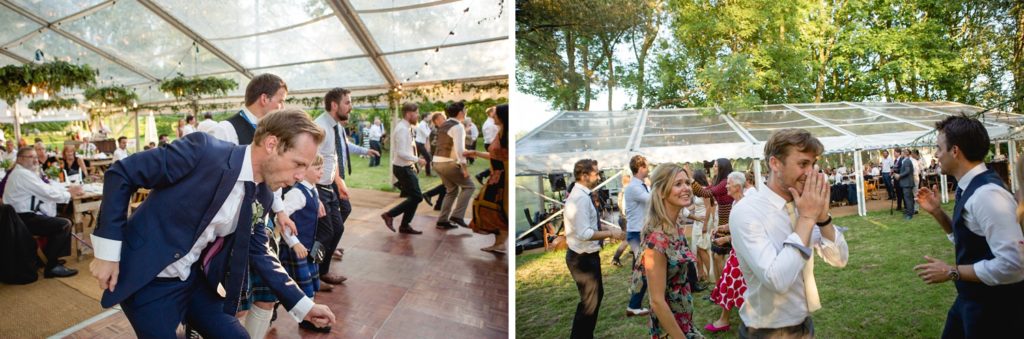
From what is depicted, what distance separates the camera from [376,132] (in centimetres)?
415

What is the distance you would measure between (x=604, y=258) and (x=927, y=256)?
1.22 meters

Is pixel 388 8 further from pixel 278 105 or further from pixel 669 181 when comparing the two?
pixel 669 181

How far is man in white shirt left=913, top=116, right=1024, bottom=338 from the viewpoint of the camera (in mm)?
1414

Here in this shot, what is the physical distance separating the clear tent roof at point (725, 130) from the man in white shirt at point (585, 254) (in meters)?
0.22

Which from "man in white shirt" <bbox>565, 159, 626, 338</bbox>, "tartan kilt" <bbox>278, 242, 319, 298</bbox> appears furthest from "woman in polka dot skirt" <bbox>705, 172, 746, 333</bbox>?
"tartan kilt" <bbox>278, 242, 319, 298</bbox>

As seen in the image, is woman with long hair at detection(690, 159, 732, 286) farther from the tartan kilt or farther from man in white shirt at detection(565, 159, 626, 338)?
the tartan kilt

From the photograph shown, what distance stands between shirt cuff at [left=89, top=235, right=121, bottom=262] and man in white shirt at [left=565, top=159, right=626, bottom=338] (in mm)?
1651

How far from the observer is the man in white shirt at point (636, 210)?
1981 mm

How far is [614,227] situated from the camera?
224 cm

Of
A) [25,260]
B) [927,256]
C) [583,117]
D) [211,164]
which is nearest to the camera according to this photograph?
[211,164]

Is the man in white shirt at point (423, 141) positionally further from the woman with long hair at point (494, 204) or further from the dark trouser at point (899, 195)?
the dark trouser at point (899, 195)

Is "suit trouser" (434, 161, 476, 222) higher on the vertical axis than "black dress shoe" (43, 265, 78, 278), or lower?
higher

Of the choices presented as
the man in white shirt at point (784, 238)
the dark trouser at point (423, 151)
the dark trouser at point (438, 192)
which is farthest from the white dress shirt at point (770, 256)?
the dark trouser at point (423, 151)

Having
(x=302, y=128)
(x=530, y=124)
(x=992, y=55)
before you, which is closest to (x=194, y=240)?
(x=302, y=128)
